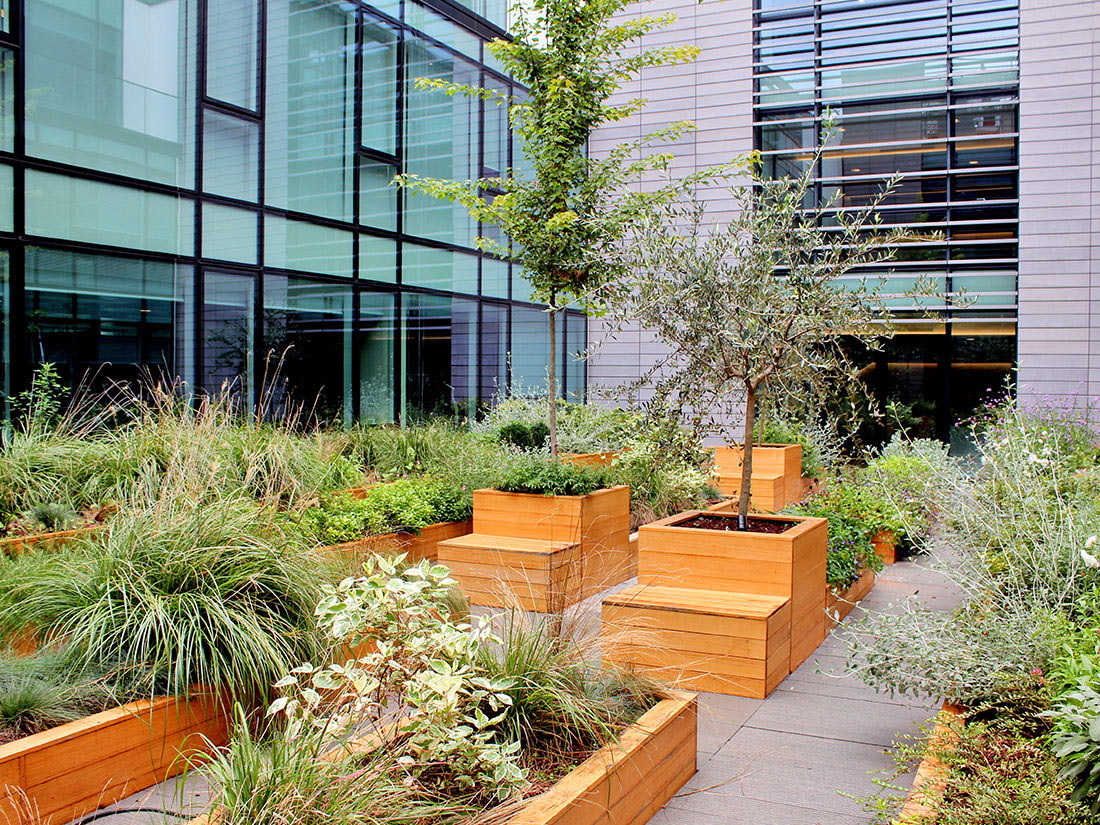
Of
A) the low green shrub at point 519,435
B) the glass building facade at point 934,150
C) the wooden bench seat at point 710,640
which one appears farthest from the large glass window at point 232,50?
the glass building facade at point 934,150

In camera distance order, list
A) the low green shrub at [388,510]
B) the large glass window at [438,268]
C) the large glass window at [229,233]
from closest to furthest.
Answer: the low green shrub at [388,510] < the large glass window at [229,233] < the large glass window at [438,268]

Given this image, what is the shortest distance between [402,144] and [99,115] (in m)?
3.85

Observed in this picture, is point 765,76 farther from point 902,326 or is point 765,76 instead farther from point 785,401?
point 785,401

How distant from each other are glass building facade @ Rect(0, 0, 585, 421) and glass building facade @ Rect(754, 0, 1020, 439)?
18.7ft

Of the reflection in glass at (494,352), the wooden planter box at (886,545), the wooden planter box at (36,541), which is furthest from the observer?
the reflection in glass at (494,352)

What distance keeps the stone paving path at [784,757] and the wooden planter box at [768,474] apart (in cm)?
474

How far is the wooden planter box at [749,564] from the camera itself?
4355 mm

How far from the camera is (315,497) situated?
18.4 feet

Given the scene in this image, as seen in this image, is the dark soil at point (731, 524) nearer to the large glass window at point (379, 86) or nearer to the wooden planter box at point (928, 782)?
the wooden planter box at point (928, 782)

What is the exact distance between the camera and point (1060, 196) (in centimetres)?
1276

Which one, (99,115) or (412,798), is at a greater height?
(99,115)

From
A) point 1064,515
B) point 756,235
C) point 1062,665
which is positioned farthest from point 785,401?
point 1062,665

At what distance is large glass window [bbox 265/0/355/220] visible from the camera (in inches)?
338

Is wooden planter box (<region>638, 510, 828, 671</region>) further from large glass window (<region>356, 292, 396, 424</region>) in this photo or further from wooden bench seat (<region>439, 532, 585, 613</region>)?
large glass window (<region>356, 292, 396, 424</region>)
